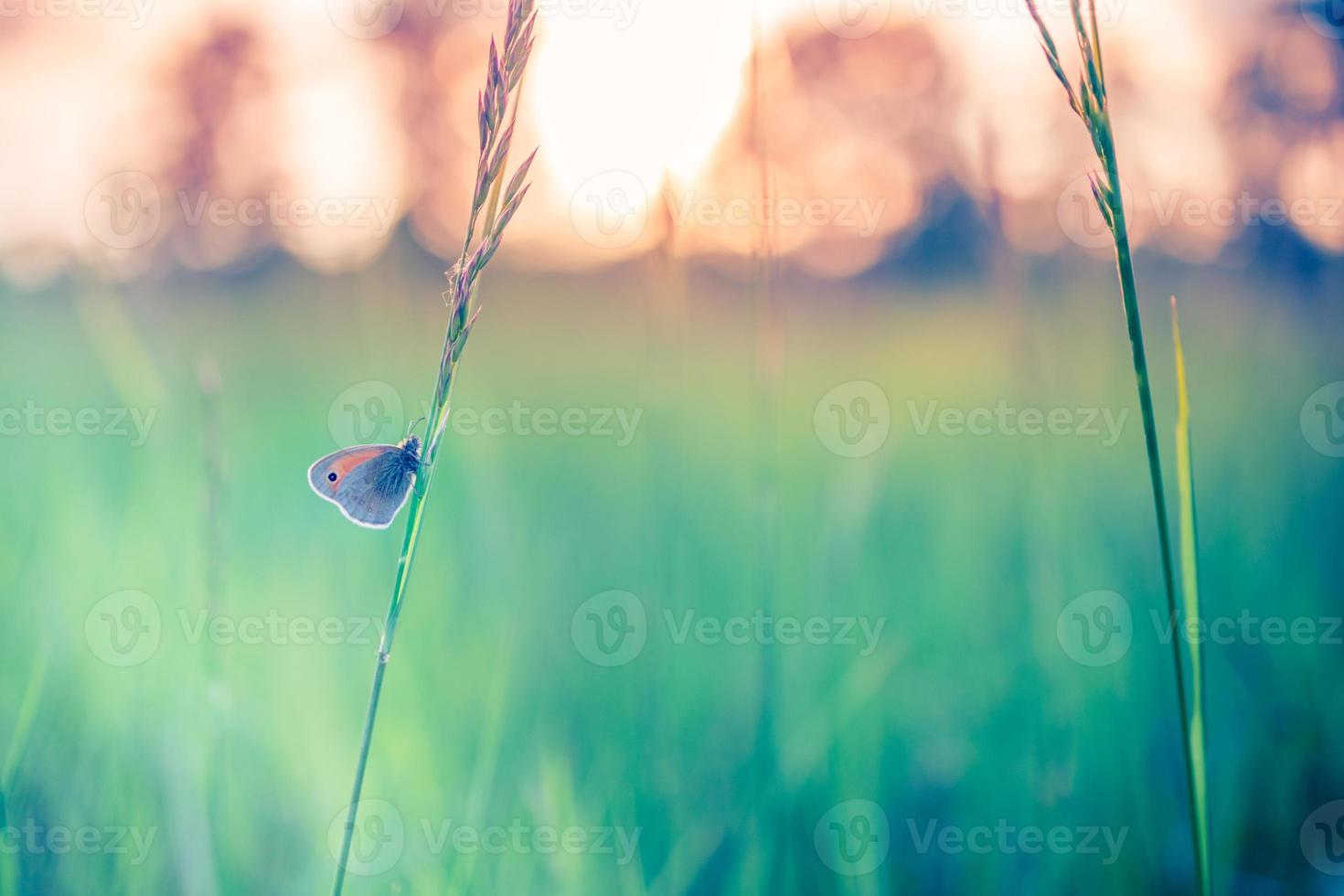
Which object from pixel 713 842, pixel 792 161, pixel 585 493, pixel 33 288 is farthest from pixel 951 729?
pixel 33 288

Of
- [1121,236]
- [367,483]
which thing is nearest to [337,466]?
[367,483]

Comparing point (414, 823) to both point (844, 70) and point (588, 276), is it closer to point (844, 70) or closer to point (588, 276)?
point (588, 276)

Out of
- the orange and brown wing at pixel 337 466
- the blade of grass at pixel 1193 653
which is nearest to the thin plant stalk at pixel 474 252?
the orange and brown wing at pixel 337 466

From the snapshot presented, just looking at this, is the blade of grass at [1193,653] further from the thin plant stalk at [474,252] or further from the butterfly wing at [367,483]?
the butterfly wing at [367,483]

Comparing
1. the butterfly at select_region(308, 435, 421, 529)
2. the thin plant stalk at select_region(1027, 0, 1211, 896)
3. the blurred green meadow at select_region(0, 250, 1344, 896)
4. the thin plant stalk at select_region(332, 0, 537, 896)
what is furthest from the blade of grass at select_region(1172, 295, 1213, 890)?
the butterfly at select_region(308, 435, 421, 529)

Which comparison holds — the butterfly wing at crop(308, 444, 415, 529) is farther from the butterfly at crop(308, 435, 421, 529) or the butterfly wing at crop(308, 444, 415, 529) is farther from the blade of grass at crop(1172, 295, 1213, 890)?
the blade of grass at crop(1172, 295, 1213, 890)

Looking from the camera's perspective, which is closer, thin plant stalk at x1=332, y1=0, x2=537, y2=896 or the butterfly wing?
thin plant stalk at x1=332, y1=0, x2=537, y2=896

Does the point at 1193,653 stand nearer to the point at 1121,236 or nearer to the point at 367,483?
the point at 1121,236
